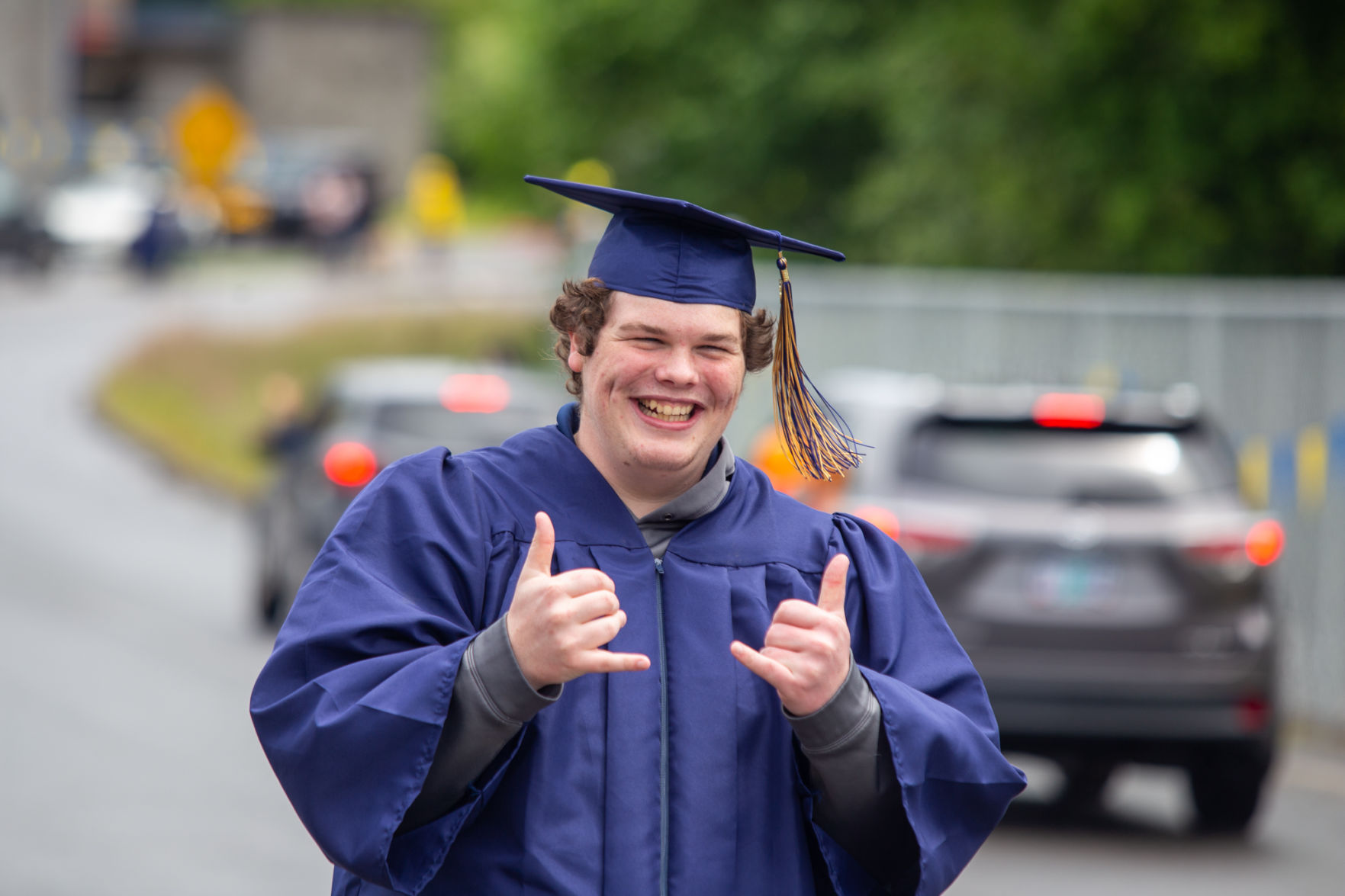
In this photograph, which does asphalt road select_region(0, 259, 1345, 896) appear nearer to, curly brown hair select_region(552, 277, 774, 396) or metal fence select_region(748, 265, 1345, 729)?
metal fence select_region(748, 265, 1345, 729)

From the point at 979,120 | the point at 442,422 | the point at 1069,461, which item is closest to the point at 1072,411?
the point at 1069,461

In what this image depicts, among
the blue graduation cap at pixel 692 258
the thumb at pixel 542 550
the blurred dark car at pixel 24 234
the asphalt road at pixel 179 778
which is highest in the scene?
the blurred dark car at pixel 24 234

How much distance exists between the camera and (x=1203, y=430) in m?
7.93

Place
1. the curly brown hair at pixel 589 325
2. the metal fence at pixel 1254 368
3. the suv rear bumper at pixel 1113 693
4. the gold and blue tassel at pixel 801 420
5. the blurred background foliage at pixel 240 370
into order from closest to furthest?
1. the curly brown hair at pixel 589 325
2. the gold and blue tassel at pixel 801 420
3. the suv rear bumper at pixel 1113 693
4. the metal fence at pixel 1254 368
5. the blurred background foliage at pixel 240 370

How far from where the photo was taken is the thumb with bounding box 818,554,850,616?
2.70 meters

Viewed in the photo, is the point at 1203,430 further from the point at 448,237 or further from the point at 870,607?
the point at 448,237

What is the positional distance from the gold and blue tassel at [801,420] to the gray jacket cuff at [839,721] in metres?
0.51

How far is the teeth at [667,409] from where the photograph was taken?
283cm

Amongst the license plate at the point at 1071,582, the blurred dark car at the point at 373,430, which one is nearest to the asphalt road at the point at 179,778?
the blurred dark car at the point at 373,430

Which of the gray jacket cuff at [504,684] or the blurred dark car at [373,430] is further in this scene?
the blurred dark car at [373,430]

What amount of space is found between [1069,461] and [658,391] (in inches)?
204

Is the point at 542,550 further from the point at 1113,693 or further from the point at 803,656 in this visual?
the point at 1113,693

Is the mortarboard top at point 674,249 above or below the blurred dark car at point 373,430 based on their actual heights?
above

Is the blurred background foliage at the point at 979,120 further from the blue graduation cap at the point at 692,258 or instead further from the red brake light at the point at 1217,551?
the blue graduation cap at the point at 692,258
